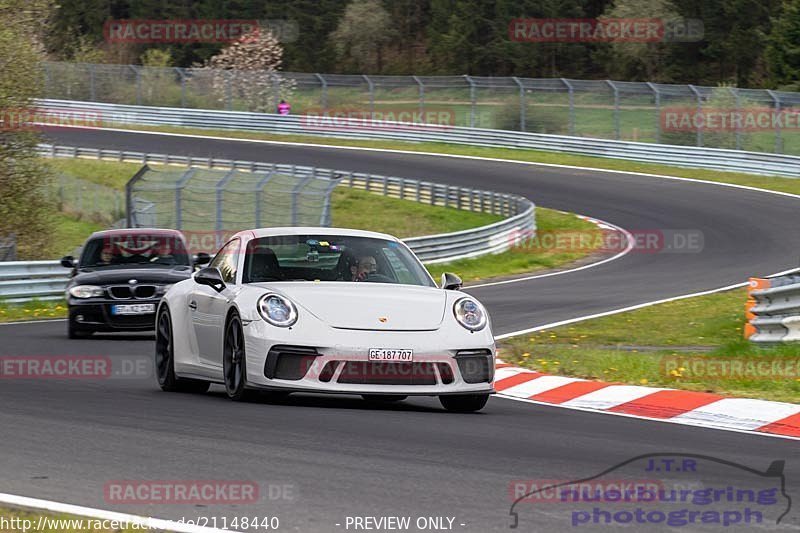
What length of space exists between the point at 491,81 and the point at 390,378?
46.1m

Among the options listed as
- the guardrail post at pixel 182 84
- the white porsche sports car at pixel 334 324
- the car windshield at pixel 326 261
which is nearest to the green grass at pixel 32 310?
the white porsche sports car at pixel 334 324

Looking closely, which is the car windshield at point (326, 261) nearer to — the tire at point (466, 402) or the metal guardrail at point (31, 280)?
the tire at point (466, 402)

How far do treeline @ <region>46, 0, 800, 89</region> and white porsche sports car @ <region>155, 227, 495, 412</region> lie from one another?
59.0 m

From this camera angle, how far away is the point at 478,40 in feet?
311

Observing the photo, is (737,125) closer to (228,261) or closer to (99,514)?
(228,261)

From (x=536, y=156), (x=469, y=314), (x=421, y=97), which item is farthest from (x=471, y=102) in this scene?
(x=469, y=314)

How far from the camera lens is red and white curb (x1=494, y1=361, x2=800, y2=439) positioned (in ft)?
31.0

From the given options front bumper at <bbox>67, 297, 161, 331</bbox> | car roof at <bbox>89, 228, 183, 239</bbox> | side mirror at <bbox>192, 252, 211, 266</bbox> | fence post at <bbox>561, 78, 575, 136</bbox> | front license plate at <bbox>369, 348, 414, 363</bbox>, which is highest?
front license plate at <bbox>369, 348, 414, 363</bbox>

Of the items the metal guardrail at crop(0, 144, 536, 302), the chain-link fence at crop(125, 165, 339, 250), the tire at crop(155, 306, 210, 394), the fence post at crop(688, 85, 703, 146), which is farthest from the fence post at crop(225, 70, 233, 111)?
the tire at crop(155, 306, 210, 394)

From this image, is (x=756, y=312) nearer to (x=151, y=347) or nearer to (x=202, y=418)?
(x=151, y=347)

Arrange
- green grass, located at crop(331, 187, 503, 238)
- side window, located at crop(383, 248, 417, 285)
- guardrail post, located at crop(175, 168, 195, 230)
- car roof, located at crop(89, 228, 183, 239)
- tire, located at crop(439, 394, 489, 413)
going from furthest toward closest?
1. green grass, located at crop(331, 187, 503, 238)
2. guardrail post, located at crop(175, 168, 195, 230)
3. car roof, located at crop(89, 228, 183, 239)
4. side window, located at crop(383, 248, 417, 285)
5. tire, located at crop(439, 394, 489, 413)

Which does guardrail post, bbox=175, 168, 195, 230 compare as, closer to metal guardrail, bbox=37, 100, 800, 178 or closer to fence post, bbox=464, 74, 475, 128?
metal guardrail, bbox=37, 100, 800, 178

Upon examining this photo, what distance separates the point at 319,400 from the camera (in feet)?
33.5

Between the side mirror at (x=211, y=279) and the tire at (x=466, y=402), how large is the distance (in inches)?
74.0
